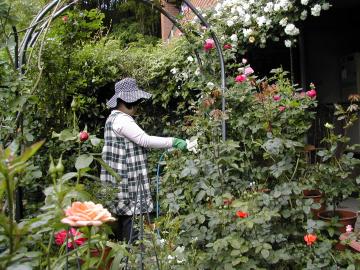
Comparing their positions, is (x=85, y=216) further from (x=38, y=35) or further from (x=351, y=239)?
(x=38, y=35)

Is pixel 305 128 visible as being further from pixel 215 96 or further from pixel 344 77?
pixel 344 77

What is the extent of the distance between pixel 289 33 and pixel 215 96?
196 cm

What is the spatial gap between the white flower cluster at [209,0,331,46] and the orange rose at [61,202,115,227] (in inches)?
154

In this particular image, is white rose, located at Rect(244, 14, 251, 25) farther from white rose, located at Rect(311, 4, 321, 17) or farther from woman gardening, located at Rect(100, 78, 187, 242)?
woman gardening, located at Rect(100, 78, 187, 242)

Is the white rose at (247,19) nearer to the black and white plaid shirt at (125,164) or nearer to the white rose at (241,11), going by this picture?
the white rose at (241,11)

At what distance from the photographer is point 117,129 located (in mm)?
3371

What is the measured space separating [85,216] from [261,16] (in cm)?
429

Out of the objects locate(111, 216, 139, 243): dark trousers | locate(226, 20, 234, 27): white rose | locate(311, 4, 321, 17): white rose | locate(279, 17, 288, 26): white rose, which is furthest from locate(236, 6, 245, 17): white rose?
locate(111, 216, 139, 243): dark trousers

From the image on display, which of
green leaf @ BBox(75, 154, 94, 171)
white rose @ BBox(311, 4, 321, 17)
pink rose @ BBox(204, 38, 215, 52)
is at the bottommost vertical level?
green leaf @ BBox(75, 154, 94, 171)

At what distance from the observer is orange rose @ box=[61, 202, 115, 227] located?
1.07 metres

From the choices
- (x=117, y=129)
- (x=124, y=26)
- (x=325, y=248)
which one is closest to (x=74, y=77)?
(x=117, y=129)

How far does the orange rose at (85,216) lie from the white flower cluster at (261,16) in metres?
3.91

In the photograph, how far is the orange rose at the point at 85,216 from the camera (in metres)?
1.07

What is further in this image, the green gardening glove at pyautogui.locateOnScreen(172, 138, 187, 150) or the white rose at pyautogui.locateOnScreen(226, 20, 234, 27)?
the white rose at pyautogui.locateOnScreen(226, 20, 234, 27)
